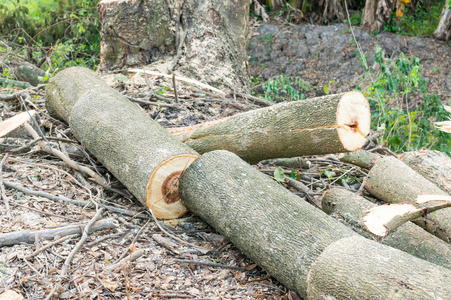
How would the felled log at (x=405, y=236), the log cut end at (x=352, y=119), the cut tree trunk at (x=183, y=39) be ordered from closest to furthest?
the felled log at (x=405, y=236) → the log cut end at (x=352, y=119) → the cut tree trunk at (x=183, y=39)

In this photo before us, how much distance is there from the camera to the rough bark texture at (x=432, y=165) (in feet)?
11.8

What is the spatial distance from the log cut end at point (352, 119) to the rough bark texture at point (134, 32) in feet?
12.8

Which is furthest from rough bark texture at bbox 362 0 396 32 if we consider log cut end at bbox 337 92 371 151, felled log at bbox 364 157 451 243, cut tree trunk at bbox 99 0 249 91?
log cut end at bbox 337 92 371 151

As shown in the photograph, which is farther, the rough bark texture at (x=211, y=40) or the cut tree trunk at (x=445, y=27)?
the cut tree trunk at (x=445, y=27)

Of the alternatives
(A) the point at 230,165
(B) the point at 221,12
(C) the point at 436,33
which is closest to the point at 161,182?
(A) the point at 230,165

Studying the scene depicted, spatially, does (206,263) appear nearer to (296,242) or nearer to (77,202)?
(296,242)

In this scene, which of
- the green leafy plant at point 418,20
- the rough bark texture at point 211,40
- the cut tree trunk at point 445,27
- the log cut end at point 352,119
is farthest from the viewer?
the green leafy plant at point 418,20

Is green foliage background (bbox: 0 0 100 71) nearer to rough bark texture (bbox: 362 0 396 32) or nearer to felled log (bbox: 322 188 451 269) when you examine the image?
felled log (bbox: 322 188 451 269)

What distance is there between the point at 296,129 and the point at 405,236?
1.07 metres

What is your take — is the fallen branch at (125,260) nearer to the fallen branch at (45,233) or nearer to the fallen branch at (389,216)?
the fallen branch at (45,233)

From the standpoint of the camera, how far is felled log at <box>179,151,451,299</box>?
1.99 metres

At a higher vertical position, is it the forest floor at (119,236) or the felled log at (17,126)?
the felled log at (17,126)

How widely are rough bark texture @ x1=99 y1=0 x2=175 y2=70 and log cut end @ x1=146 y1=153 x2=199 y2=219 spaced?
337cm

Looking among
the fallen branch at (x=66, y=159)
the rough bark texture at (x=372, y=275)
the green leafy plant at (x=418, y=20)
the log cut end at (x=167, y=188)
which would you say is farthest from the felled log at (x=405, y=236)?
the green leafy plant at (x=418, y=20)
